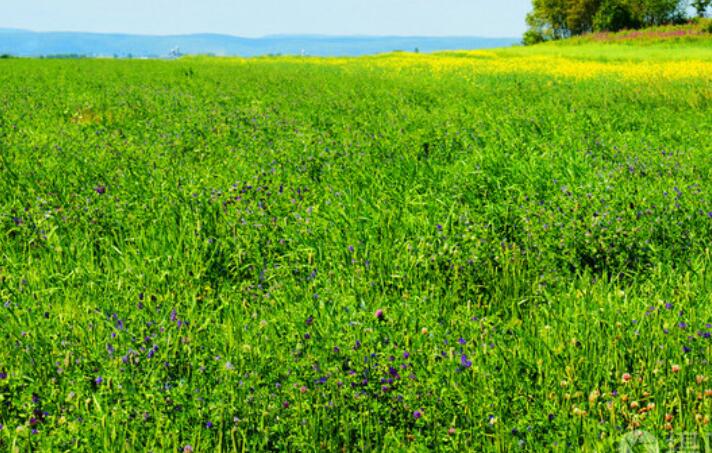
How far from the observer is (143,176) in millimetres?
6281

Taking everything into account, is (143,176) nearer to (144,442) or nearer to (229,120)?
(229,120)

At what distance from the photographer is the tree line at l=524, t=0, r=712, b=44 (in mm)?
83188

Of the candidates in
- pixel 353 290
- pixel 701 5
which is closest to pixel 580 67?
pixel 353 290

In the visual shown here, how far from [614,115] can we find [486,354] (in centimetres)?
798

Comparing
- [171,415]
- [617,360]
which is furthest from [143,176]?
[617,360]

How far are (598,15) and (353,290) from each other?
8991 centimetres

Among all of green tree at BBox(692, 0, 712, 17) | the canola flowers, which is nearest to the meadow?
the canola flowers

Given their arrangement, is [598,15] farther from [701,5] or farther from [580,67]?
[580,67]

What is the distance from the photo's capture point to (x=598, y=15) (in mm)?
83188

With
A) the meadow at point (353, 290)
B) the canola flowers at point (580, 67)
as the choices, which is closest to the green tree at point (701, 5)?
the canola flowers at point (580, 67)

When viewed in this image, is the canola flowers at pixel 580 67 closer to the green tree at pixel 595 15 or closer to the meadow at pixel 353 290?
the meadow at pixel 353 290

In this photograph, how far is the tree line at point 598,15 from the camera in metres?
83.2

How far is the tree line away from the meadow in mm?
82144

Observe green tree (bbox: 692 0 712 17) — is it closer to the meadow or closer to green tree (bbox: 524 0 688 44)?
green tree (bbox: 524 0 688 44)
